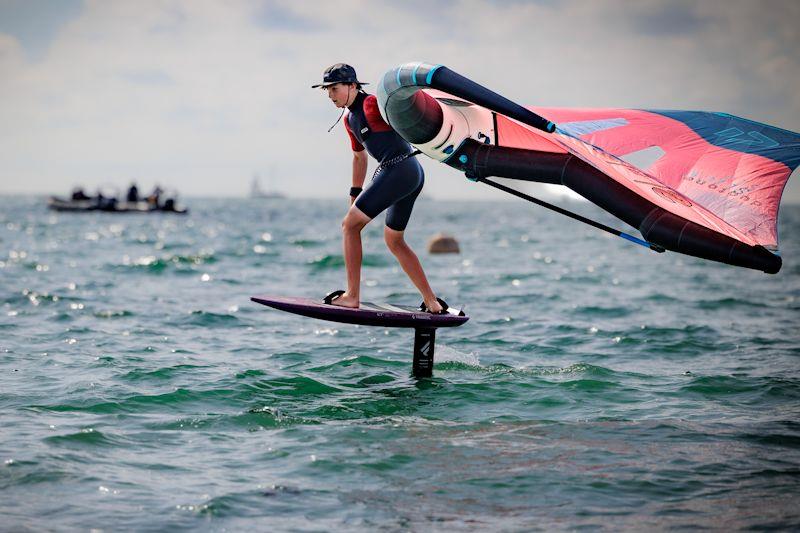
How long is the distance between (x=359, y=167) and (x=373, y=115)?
2.06 feet

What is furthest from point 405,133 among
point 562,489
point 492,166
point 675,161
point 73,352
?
point 73,352

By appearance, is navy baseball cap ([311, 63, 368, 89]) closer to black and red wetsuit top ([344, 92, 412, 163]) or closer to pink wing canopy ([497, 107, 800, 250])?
black and red wetsuit top ([344, 92, 412, 163])

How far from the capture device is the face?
27.0 feet

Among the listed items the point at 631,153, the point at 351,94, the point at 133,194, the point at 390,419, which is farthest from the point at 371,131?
the point at 133,194

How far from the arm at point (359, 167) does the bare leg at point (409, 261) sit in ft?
1.78

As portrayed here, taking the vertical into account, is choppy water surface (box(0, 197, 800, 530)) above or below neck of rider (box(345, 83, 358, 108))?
below

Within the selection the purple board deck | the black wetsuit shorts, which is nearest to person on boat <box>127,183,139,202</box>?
the purple board deck

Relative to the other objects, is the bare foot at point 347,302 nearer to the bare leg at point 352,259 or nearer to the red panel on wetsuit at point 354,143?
the bare leg at point 352,259

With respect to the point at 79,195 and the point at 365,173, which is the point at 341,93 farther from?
the point at 79,195

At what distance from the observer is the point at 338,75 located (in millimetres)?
8188

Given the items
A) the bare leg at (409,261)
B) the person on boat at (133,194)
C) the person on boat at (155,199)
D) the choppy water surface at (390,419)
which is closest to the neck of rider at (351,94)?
the bare leg at (409,261)

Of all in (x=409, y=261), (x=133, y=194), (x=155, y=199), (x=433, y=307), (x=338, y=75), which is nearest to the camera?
(x=338, y=75)

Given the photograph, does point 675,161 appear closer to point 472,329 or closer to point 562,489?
point 562,489

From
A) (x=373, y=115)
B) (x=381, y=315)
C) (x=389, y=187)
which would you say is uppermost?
(x=373, y=115)
